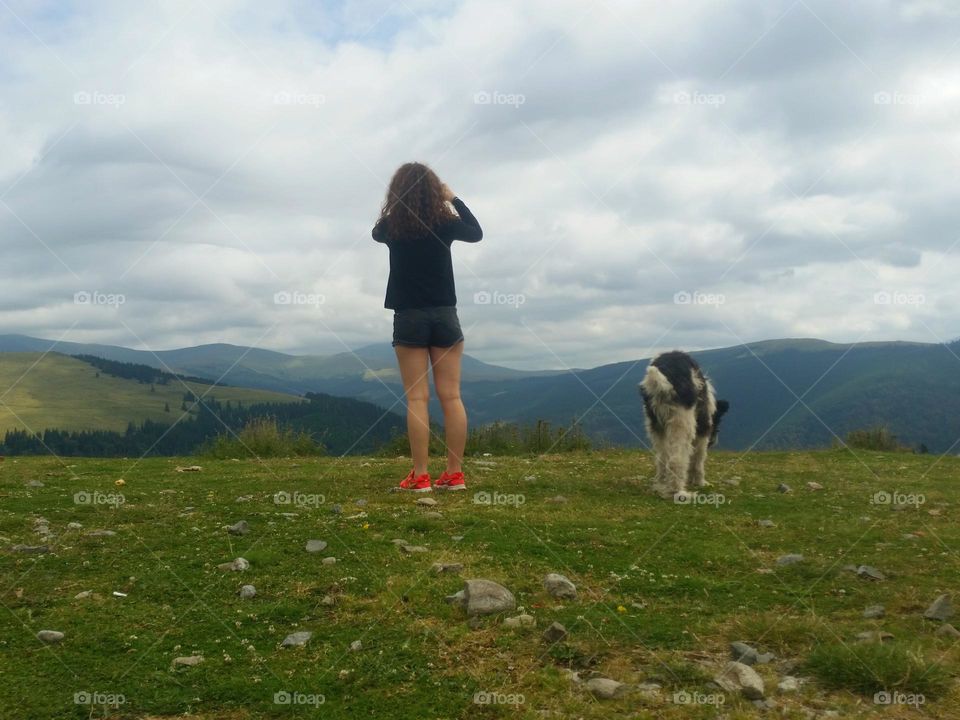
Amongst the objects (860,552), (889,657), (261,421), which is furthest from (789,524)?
(261,421)

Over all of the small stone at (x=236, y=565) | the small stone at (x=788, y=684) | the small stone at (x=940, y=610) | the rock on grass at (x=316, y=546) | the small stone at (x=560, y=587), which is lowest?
the small stone at (x=788, y=684)

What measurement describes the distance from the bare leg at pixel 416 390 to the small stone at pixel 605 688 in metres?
5.43

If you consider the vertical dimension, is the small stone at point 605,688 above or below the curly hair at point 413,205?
below

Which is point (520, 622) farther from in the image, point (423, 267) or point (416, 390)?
point (423, 267)

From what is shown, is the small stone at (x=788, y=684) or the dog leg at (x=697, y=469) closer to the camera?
the small stone at (x=788, y=684)

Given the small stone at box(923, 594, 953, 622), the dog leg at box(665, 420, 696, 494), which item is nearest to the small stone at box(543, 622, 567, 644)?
the small stone at box(923, 594, 953, 622)

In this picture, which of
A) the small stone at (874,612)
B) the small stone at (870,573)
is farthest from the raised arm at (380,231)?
the small stone at (874,612)

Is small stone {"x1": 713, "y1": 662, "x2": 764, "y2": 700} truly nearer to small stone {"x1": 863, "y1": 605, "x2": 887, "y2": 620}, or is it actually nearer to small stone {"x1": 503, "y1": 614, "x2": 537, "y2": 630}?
small stone {"x1": 503, "y1": 614, "x2": 537, "y2": 630}

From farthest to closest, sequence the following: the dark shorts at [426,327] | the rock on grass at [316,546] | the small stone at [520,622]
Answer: the dark shorts at [426,327]
the rock on grass at [316,546]
the small stone at [520,622]

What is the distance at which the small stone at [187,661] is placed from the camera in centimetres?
454

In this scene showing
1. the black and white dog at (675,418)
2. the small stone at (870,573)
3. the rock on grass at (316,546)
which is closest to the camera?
the small stone at (870,573)

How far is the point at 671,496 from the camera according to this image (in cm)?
1035

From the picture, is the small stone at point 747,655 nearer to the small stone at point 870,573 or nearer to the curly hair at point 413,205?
the small stone at point 870,573

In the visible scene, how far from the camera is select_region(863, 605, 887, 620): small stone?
17.3 ft
